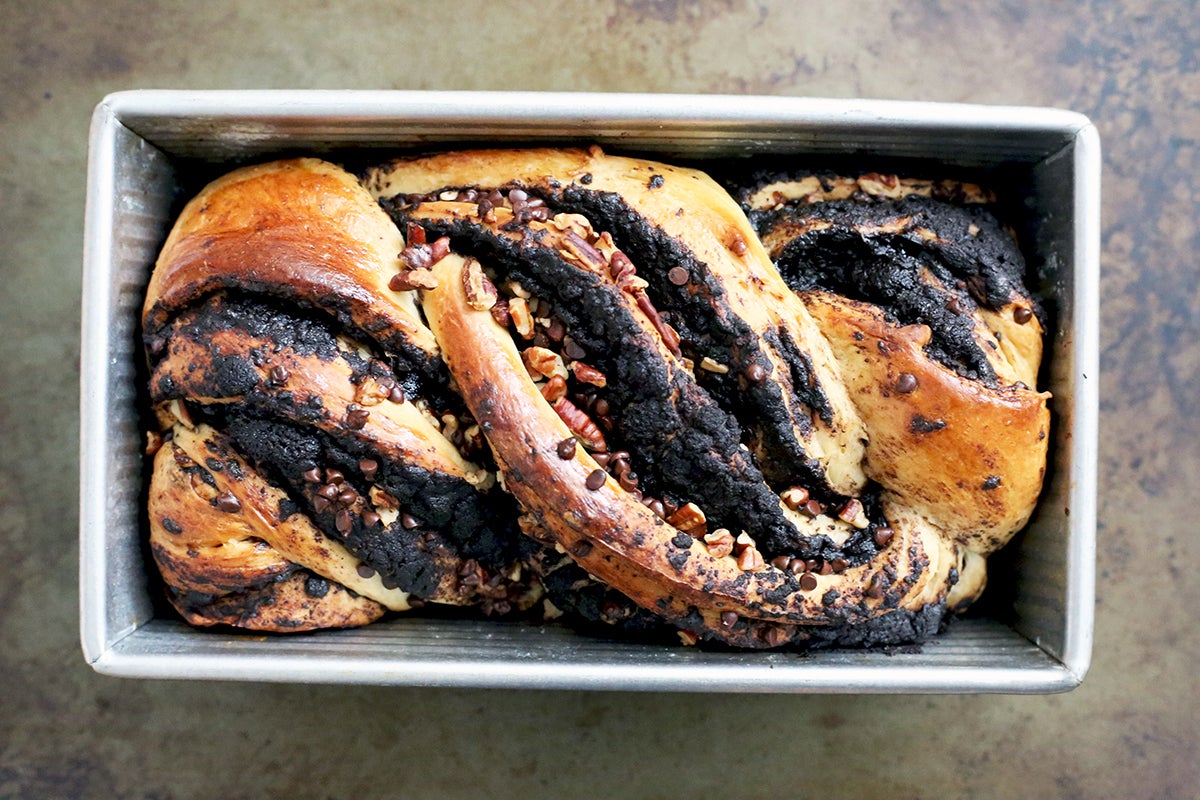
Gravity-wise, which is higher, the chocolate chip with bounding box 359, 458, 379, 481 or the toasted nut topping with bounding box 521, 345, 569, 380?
the toasted nut topping with bounding box 521, 345, 569, 380

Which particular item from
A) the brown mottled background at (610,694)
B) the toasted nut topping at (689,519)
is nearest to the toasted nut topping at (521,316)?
the toasted nut topping at (689,519)

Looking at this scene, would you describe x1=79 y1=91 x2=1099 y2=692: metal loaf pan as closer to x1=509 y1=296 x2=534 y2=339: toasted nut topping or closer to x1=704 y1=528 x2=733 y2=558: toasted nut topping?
x1=704 y1=528 x2=733 y2=558: toasted nut topping

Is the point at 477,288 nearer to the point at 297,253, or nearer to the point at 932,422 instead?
the point at 297,253

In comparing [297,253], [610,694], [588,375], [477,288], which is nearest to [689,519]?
[588,375]

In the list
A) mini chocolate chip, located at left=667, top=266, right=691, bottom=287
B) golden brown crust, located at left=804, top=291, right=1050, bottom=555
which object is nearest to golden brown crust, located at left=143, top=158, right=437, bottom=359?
mini chocolate chip, located at left=667, top=266, right=691, bottom=287

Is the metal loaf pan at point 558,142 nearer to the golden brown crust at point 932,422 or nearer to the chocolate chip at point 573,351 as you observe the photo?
the golden brown crust at point 932,422

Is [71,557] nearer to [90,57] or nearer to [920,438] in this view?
[90,57]
